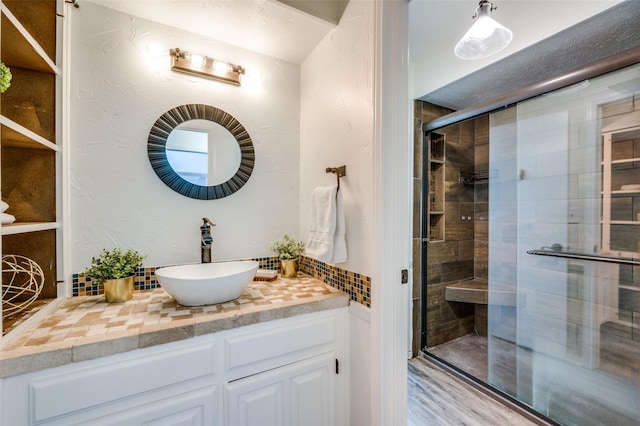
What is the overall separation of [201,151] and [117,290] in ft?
2.67

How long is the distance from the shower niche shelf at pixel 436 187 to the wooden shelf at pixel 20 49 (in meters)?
2.42

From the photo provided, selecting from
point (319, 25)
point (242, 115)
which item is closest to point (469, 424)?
point (242, 115)

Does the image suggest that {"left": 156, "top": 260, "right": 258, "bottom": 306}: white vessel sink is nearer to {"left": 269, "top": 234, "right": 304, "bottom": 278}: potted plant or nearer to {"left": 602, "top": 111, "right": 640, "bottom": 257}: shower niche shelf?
{"left": 269, "top": 234, "right": 304, "bottom": 278}: potted plant

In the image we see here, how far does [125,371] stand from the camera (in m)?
0.87

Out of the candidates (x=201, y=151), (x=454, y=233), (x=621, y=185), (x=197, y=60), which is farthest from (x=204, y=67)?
(x=621, y=185)

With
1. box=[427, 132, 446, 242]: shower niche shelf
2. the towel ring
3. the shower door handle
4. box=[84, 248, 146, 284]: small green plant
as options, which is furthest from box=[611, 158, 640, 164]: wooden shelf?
box=[84, 248, 146, 284]: small green plant

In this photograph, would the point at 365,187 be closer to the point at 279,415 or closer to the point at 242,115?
the point at 242,115

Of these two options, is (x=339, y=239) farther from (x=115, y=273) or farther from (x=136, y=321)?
(x=115, y=273)

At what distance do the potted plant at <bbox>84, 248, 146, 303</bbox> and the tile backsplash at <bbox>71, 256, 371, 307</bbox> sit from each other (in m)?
0.07

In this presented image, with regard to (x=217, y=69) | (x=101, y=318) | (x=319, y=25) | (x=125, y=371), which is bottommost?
(x=125, y=371)

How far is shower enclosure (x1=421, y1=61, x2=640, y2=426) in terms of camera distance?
1630mm

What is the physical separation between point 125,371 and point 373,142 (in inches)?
48.9

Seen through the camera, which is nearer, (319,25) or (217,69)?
(319,25)

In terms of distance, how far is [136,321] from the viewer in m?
0.97
